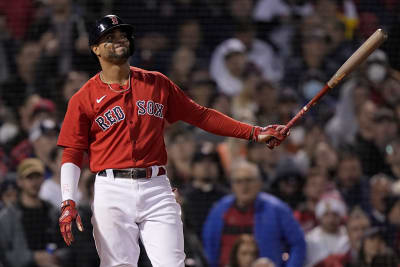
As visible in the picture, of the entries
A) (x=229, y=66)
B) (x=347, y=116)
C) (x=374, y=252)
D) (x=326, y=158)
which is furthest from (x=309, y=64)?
(x=374, y=252)

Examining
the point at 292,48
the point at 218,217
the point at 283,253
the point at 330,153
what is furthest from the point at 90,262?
the point at 292,48

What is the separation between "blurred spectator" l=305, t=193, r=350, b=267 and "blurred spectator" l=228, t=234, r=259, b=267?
2.05 feet

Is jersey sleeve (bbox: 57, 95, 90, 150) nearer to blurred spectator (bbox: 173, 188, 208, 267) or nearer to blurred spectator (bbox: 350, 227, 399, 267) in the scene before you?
blurred spectator (bbox: 173, 188, 208, 267)

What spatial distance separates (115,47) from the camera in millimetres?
→ 4672

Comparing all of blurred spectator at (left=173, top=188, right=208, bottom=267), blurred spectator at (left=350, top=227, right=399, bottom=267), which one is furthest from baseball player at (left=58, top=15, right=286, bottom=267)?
blurred spectator at (left=350, top=227, right=399, bottom=267)

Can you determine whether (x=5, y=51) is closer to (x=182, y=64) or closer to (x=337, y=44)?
(x=182, y=64)

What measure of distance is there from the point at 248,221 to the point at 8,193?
80.3 inches

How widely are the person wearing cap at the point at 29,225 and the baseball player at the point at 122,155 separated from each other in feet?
8.25

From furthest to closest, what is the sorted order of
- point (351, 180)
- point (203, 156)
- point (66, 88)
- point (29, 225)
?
point (66, 88) < point (351, 180) < point (203, 156) < point (29, 225)

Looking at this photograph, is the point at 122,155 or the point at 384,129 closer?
→ the point at 122,155

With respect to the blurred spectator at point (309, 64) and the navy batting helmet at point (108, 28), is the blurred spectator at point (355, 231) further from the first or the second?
the navy batting helmet at point (108, 28)

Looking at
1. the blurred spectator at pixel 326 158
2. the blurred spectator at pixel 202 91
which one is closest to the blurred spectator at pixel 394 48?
the blurred spectator at pixel 326 158

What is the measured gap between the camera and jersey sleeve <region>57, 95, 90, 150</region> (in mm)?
4645

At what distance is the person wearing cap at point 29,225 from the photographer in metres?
7.09
